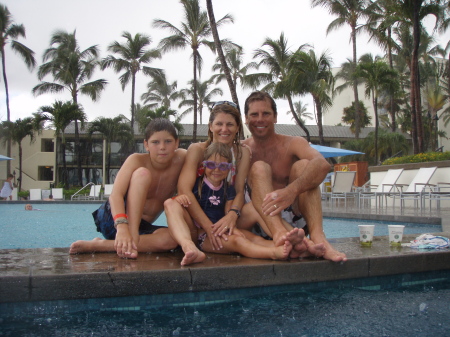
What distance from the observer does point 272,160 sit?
376cm

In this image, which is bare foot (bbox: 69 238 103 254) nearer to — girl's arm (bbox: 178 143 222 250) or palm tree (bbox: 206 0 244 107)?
girl's arm (bbox: 178 143 222 250)

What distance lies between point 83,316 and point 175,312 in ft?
1.68

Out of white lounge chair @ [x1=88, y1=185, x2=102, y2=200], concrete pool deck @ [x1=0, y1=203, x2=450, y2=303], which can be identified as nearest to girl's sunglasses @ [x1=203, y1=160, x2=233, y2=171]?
concrete pool deck @ [x1=0, y1=203, x2=450, y2=303]

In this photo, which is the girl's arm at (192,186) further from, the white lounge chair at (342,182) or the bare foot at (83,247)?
the white lounge chair at (342,182)

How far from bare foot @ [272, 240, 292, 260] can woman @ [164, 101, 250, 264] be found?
1.46ft

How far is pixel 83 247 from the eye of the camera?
3.32 m

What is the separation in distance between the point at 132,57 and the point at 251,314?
1392 inches

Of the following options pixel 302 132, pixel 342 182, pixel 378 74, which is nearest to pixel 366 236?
pixel 342 182

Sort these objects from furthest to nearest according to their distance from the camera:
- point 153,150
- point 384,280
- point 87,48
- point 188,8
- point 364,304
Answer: point 87,48 < point 188,8 < point 153,150 < point 384,280 < point 364,304

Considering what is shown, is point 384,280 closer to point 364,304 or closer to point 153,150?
point 364,304

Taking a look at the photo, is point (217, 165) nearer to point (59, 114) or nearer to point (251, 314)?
point (251, 314)

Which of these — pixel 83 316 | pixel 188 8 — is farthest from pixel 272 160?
pixel 188 8

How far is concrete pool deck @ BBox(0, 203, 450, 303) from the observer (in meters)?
Answer: 2.36

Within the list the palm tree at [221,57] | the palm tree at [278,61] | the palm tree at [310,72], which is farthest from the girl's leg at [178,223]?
the palm tree at [278,61]
